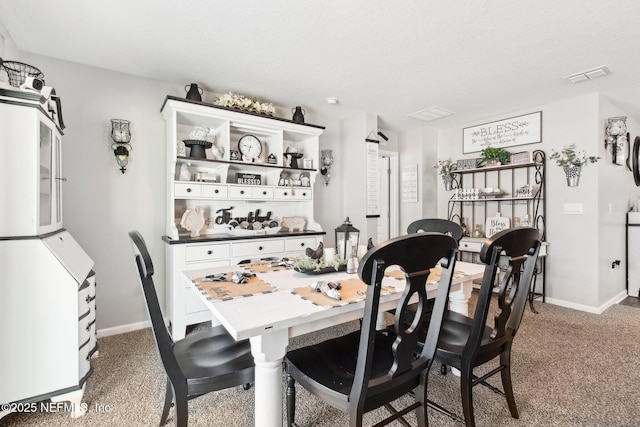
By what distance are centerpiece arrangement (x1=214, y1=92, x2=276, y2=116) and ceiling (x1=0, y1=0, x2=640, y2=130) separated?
4.6 inches

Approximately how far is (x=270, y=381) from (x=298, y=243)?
2.20 m

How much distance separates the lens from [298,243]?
3406 millimetres

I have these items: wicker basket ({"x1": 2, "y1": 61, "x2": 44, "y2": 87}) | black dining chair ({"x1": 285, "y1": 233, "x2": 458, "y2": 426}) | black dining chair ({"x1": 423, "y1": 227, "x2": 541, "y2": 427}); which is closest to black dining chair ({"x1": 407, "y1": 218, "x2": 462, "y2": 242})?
black dining chair ({"x1": 423, "y1": 227, "x2": 541, "y2": 427})

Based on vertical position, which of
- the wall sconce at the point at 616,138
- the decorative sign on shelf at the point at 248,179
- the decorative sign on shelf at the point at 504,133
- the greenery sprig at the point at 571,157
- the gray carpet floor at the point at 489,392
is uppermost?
the decorative sign on shelf at the point at 504,133

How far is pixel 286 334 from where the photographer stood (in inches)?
48.3


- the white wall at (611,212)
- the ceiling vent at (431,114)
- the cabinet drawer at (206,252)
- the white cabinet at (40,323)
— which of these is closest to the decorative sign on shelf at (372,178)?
the ceiling vent at (431,114)

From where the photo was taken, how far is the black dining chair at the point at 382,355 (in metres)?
1.04

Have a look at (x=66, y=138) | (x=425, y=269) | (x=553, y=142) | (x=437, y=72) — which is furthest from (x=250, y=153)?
(x=553, y=142)

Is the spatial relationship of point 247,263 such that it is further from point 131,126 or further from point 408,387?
point 131,126

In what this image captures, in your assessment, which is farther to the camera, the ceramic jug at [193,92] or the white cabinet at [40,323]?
the ceramic jug at [193,92]

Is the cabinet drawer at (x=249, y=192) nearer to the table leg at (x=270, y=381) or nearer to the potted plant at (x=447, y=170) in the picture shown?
the table leg at (x=270, y=381)

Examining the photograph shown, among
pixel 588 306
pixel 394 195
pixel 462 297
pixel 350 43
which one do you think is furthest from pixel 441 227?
pixel 394 195

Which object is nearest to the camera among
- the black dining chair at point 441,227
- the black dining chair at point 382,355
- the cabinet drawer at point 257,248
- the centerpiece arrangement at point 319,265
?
the black dining chair at point 382,355

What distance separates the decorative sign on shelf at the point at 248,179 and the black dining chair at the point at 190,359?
1.99 meters
